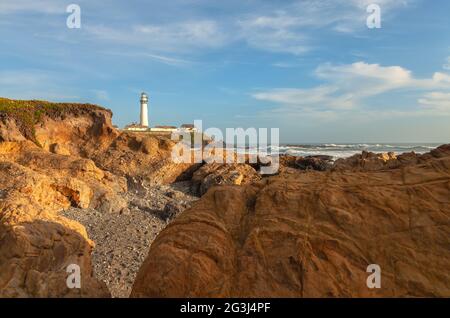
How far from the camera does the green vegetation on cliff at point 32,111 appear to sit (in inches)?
757

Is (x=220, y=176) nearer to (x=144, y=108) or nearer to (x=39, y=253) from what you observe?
(x=39, y=253)

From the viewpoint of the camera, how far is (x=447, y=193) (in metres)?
4.45

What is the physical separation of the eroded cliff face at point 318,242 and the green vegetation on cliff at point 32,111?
17196mm

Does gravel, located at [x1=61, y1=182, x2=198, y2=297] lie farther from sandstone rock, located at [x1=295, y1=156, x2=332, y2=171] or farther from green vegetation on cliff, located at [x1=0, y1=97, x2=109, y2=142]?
sandstone rock, located at [x1=295, y1=156, x2=332, y2=171]

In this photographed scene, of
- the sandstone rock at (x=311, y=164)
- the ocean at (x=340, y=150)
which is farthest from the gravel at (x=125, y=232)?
the ocean at (x=340, y=150)

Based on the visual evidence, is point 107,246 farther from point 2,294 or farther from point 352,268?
point 352,268

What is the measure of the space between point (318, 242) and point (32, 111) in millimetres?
19932

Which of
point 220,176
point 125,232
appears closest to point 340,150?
point 220,176

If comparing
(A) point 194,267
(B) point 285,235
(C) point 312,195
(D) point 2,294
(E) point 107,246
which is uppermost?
(C) point 312,195

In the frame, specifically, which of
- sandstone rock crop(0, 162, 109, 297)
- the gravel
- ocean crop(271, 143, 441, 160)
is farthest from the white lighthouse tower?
sandstone rock crop(0, 162, 109, 297)

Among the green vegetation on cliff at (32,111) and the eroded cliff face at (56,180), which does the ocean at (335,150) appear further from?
the green vegetation on cliff at (32,111)

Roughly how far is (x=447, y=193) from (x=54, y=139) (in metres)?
20.2
